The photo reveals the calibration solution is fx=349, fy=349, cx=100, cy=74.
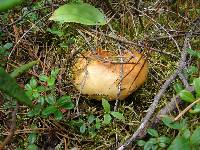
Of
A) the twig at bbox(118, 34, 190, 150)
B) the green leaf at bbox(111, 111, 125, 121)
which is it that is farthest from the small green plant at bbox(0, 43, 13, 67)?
the twig at bbox(118, 34, 190, 150)

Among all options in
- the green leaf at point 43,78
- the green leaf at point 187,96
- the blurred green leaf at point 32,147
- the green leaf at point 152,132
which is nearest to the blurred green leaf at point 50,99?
the green leaf at point 43,78

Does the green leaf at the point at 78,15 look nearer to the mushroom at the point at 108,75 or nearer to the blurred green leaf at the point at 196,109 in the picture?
the mushroom at the point at 108,75

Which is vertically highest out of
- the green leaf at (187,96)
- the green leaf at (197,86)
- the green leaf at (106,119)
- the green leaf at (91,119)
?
the green leaf at (197,86)

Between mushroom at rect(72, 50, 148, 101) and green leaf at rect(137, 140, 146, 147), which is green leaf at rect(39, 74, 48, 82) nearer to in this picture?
mushroom at rect(72, 50, 148, 101)

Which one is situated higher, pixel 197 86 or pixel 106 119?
pixel 197 86

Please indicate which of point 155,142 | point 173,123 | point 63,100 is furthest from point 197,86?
point 63,100

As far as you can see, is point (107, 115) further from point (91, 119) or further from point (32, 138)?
point (32, 138)

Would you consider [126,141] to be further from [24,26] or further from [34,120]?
[24,26]
